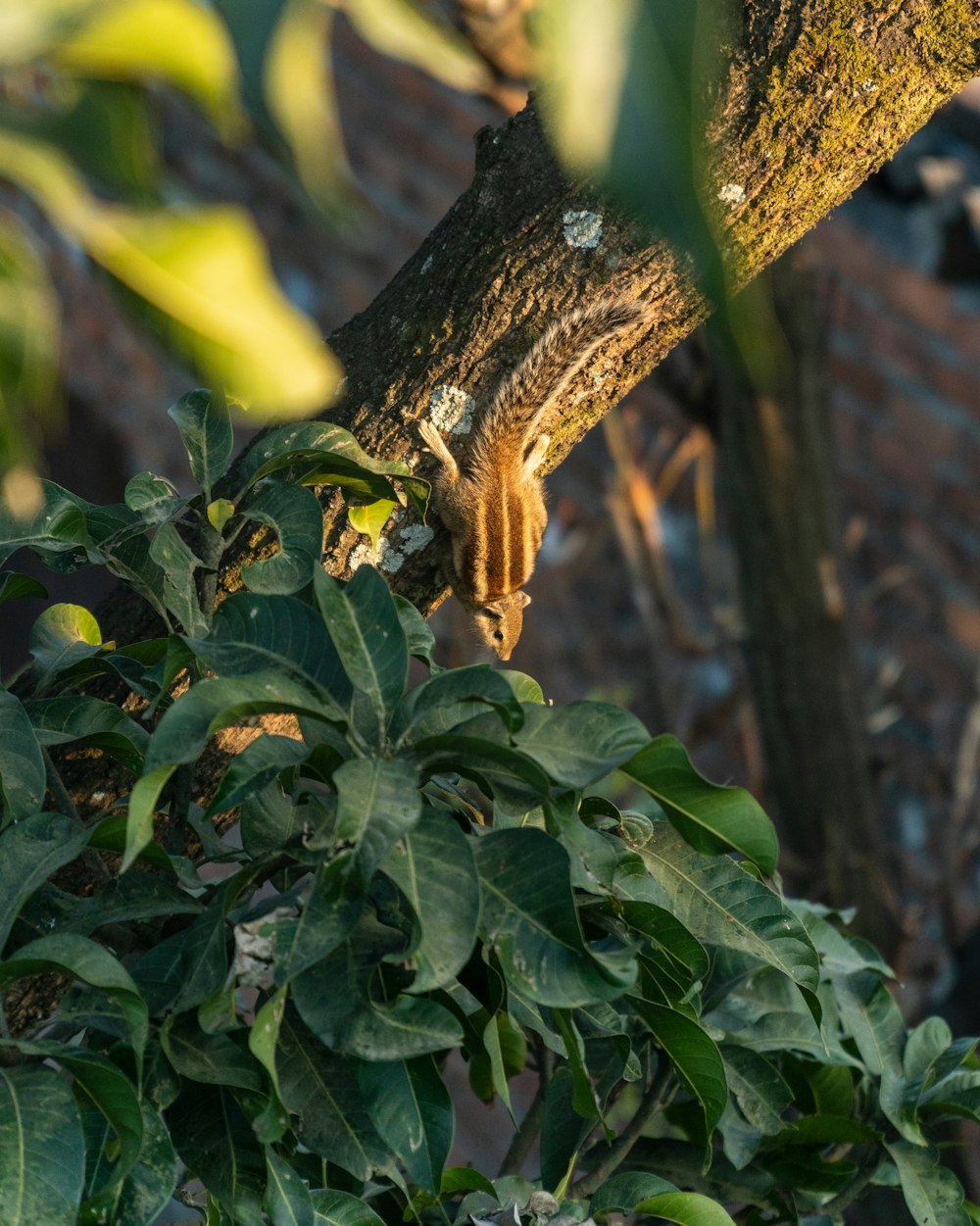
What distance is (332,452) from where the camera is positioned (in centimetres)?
94

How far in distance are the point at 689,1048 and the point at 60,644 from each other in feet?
1.56

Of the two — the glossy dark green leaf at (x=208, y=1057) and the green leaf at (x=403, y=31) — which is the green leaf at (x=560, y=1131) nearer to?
the glossy dark green leaf at (x=208, y=1057)

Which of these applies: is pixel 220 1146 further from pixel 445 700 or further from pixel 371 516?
pixel 371 516

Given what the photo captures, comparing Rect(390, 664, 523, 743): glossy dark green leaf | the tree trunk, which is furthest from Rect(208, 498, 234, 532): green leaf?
the tree trunk

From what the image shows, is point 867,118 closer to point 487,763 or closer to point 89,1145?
point 487,763

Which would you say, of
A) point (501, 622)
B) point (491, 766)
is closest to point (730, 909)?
point (491, 766)

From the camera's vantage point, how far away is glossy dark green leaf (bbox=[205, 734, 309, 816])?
27.7 inches

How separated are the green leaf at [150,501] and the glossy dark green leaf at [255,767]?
0.80 feet

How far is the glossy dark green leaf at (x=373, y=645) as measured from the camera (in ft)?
2.48

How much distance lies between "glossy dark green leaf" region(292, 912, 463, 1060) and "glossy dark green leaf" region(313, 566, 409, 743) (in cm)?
11

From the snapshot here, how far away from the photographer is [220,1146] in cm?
78

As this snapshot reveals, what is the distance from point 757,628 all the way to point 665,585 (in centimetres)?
30

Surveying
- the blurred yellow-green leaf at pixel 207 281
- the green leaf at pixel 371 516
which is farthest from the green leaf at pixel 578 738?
the blurred yellow-green leaf at pixel 207 281

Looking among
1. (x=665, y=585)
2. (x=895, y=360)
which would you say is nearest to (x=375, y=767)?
(x=665, y=585)
